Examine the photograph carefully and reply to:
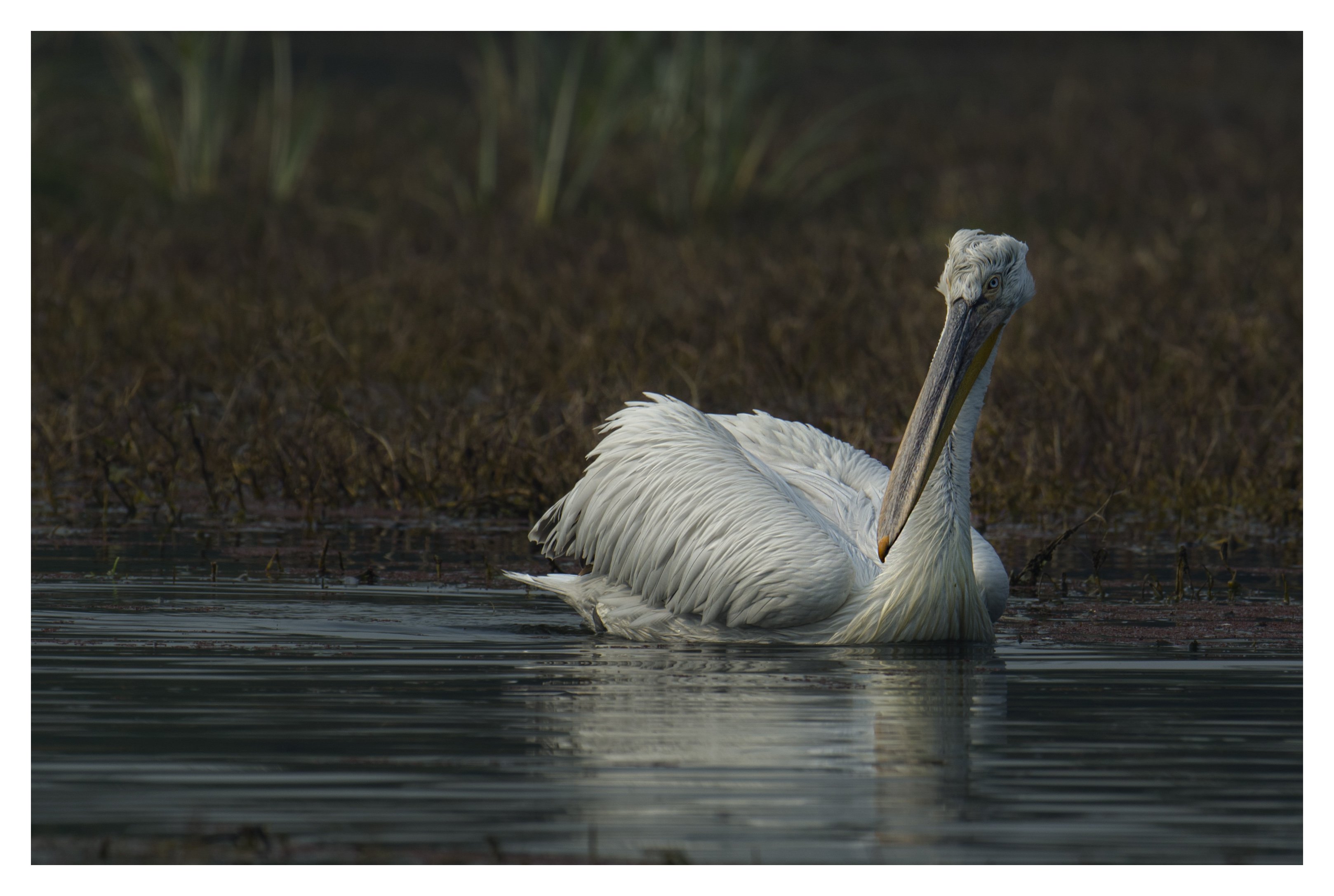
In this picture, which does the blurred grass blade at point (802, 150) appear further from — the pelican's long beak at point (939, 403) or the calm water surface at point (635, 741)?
the calm water surface at point (635, 741)

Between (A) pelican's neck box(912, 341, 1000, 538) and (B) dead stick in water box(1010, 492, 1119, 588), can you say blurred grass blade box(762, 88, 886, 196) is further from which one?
(A) pelican's neck box(912, 341, 1000, 538)

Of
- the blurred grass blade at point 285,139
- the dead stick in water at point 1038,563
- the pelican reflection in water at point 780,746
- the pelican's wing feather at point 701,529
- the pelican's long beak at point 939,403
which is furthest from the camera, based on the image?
the blurred grass blade at point 285,139

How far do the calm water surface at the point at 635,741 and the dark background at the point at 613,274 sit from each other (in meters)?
2.54

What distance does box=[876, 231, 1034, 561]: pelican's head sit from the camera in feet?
20.6

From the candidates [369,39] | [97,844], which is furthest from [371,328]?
[369,39]

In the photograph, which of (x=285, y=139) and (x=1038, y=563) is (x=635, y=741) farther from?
(x=285, y=139)

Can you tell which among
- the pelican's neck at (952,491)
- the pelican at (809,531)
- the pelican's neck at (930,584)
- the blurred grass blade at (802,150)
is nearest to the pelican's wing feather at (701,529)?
the pelican at (809,531)

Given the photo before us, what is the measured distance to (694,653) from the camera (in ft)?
21.2

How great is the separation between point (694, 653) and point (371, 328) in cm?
567

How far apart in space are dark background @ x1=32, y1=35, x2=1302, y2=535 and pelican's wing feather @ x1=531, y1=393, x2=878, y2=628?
175 cm

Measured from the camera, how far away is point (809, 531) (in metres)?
6.44

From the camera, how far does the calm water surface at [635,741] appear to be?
13.8 feet

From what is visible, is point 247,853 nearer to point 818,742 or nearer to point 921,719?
point 818,742

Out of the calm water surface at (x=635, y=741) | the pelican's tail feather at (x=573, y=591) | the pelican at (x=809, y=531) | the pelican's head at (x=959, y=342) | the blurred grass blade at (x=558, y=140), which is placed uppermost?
the blurred grass blade at (x=558, y=140)
